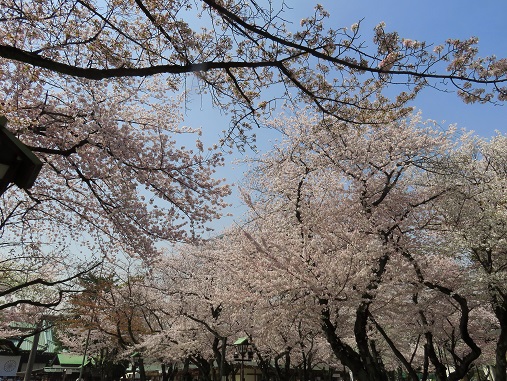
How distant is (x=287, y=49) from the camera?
457 cm

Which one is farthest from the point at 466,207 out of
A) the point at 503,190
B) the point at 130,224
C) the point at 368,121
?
the point at 130,224

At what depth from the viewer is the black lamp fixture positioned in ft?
7.29

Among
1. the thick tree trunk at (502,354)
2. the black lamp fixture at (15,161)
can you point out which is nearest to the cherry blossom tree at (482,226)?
the thick tree trunk at (502,354)

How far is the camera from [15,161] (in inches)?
89.7

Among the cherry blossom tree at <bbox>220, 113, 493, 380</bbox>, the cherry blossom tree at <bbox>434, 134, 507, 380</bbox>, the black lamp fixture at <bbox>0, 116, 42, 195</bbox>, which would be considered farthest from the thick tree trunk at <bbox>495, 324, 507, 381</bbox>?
the black lamp fixture at <bbox>0, 116, 42, 195</bbox>

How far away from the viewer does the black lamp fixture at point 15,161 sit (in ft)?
7.29

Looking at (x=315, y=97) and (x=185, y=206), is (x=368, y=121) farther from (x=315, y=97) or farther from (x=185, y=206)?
(x=185, y=206)

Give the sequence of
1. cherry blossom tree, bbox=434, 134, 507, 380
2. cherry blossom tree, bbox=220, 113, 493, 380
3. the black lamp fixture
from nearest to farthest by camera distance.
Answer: the black lamp fixture
cherry blossom tree, bbox=220, 113, 493, 380
cherry blossom tree, bbox=434, 134, 507, 380

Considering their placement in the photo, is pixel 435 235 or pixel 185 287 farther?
pixel 185 287

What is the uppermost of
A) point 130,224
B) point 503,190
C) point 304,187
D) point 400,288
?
point 304,187

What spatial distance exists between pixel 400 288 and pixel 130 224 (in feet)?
28.0

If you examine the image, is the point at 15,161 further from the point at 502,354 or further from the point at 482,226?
the point at 502,354

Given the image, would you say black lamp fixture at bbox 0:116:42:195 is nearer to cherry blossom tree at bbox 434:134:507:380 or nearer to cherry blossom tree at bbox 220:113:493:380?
cherry blossom tree at bbox 220:113:493:380

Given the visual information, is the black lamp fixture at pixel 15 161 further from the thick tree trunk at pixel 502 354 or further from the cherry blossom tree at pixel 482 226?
the thick tree trunk at pixel 502 354
